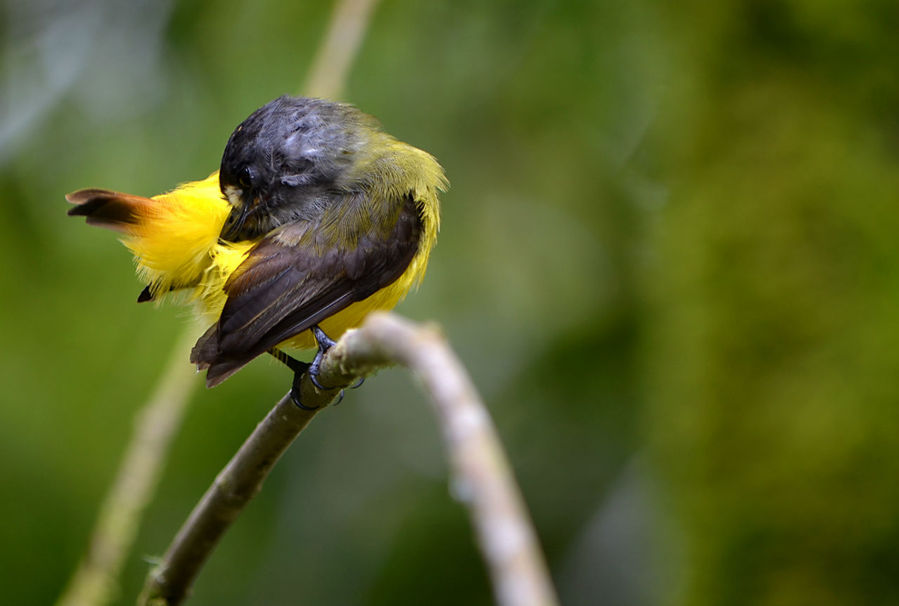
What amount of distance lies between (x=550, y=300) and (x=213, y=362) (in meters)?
2.56

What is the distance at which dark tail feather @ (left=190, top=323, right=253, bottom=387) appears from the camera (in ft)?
6.94

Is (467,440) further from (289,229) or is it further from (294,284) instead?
(289,229)

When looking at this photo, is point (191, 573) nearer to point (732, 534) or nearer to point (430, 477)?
point (732, 534)

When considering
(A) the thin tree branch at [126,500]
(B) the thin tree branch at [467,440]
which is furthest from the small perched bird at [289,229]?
(B) the thin tree branch at [467,440]

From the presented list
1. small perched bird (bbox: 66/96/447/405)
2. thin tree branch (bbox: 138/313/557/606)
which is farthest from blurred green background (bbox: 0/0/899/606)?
thin tree branch (bbox: 138/313/557/606)

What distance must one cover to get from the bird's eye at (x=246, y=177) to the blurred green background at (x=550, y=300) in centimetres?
41

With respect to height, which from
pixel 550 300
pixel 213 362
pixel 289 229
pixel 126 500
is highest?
pixel 289 229

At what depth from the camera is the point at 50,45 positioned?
369 cm

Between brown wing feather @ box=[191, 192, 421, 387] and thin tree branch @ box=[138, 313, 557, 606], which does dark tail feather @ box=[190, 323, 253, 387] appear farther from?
thin tree branch @ box=[138, 313, 557, 606]

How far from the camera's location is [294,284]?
7.75ft

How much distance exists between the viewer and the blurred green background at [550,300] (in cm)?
306

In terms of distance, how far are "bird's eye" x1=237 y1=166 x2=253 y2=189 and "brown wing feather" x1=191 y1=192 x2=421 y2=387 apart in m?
0.19

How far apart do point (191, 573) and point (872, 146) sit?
7.89 feet

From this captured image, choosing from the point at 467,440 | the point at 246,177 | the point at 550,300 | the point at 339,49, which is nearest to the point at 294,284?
the point at 246,177
